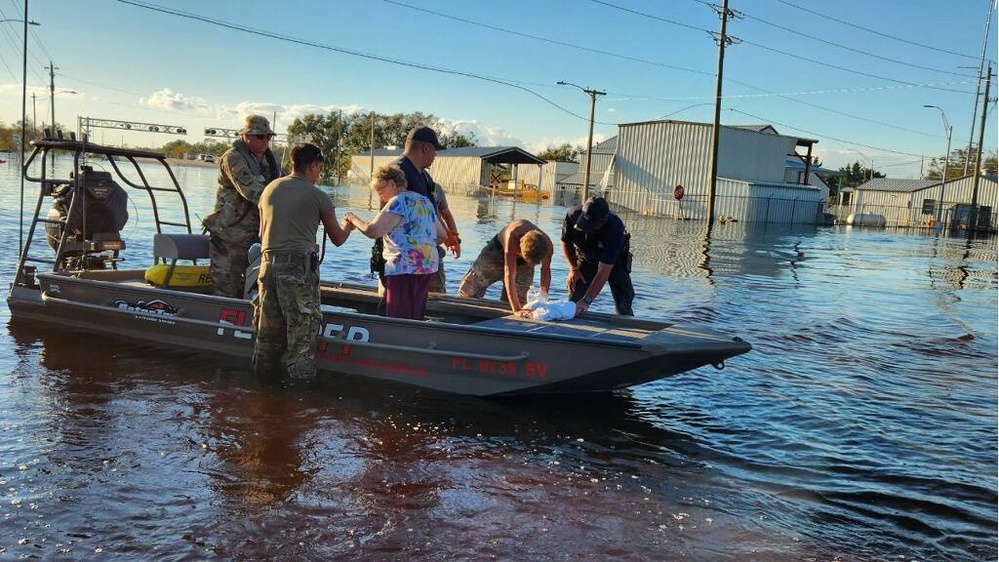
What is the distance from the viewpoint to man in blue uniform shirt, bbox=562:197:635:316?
274 inches

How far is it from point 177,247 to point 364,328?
2.33 meters

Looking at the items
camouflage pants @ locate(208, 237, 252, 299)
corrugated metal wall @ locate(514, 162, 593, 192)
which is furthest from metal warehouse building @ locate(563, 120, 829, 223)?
camouflage pants @ locate(208, 237, 252, 299)

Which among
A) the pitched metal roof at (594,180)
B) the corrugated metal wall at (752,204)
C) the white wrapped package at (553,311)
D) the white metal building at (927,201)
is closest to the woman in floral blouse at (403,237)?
the white wrapped package at (553,311)

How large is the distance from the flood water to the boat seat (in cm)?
93

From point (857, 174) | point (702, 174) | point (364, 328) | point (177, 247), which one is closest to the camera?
point (364, 328)

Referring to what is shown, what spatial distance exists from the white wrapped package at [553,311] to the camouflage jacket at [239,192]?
266 centimetres

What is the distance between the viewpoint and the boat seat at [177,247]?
7598 mm

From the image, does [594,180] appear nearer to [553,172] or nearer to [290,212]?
[553,172]

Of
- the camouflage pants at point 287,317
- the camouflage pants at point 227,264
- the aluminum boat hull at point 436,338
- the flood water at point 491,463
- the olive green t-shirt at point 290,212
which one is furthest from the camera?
the camouflage pants at point 227,264

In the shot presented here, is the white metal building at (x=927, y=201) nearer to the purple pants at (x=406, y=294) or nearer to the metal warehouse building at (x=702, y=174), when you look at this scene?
the metal warehouse building at (x=702, y=174)

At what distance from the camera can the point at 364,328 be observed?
22.0ft

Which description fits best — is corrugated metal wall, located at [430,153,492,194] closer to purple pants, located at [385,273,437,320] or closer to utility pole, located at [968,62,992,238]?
utility pole, located at [968,62,992,238]

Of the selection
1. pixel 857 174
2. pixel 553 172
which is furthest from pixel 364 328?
pixel 857 174

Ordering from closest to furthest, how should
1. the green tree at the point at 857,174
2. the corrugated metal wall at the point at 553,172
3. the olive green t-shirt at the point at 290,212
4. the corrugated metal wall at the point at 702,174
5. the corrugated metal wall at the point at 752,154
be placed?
1. the olive green t-shirt at the point at 290,212
2. the corrugated metal wall at the point at 702,174
3. the corrugated metal wall at the point at 752,154
4. the corrugated metal wall at the point at 553,172
5. the green tree at the point at 857,174
